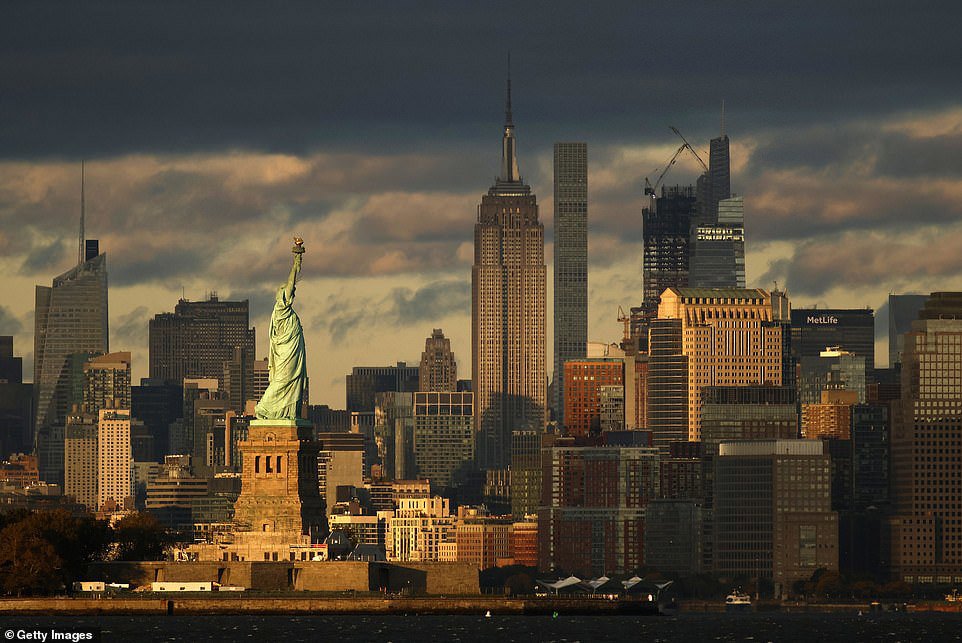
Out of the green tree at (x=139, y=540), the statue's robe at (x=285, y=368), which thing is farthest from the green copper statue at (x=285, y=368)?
the green tree at (x=139, y=540)

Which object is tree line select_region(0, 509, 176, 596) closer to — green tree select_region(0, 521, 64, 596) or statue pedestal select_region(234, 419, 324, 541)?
green tree select_region(0, 521, 64, 596)

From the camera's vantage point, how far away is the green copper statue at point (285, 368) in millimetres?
181750

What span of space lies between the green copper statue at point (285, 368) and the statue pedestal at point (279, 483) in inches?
33.2

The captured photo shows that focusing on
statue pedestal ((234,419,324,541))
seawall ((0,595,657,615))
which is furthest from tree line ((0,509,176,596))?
statue pedestal ((234,419,324,541))

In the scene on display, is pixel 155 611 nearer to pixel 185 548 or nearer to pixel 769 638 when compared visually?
pixel 185 548

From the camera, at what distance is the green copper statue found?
18175 cm

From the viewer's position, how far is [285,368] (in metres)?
182

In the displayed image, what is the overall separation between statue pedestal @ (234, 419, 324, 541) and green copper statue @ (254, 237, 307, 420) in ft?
2.77

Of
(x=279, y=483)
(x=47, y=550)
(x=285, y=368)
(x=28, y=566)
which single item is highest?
(x=285, y=368)

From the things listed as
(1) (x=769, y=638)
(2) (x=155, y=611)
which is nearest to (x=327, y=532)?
(2) (x=155, y=611)

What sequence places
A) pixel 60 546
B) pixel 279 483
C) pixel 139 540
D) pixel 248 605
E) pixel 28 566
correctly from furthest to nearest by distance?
pixel 139 540
pixel 279 483
pixel 60 546
pixel 28 566
pixel 248 605

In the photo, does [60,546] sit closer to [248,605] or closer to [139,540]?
[139,540]

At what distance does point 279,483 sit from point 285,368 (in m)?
7.47

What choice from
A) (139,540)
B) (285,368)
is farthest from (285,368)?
(139,540)
